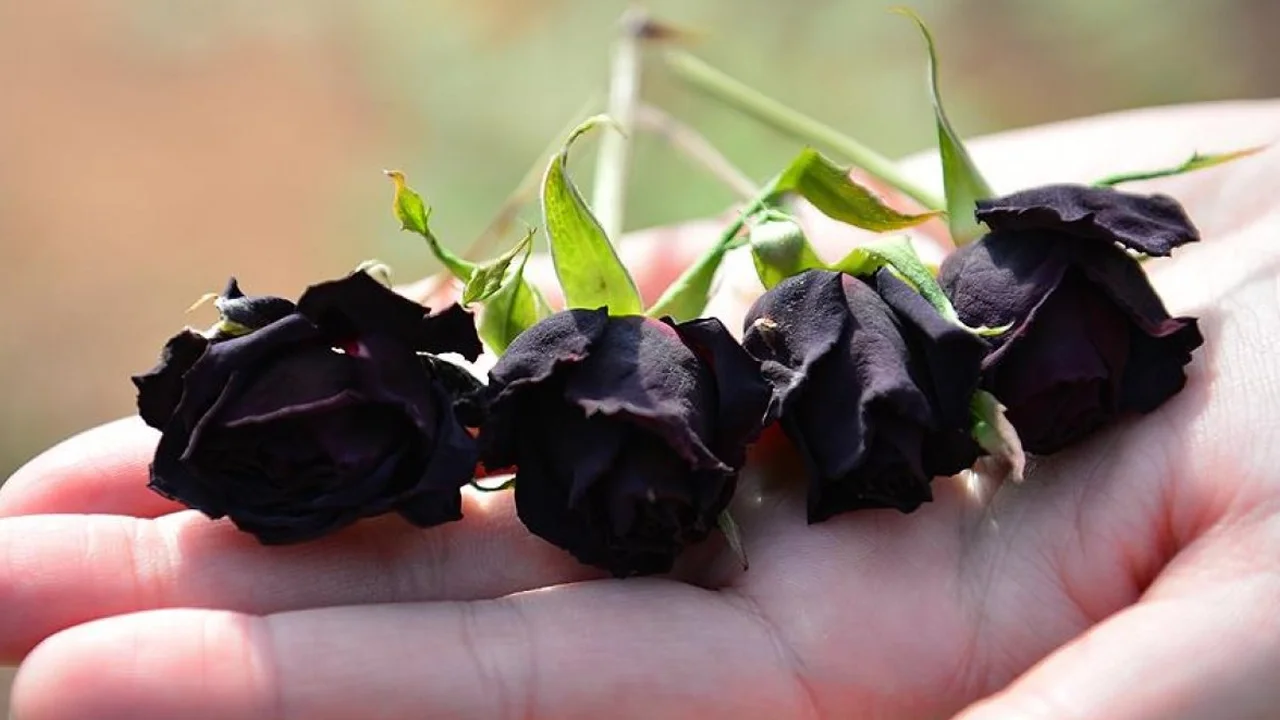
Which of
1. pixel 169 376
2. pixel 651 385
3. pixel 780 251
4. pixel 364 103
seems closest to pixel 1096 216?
pixel 780 251

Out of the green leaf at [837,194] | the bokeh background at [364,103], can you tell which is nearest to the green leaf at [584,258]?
the green leaf at [837,194]

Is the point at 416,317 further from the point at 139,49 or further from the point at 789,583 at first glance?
the point at 139,49

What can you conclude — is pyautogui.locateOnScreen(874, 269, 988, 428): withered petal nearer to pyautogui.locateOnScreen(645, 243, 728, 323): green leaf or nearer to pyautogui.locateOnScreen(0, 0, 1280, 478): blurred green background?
pyautogui.locateOnScreen(645, 243, 728, 323): green leaf

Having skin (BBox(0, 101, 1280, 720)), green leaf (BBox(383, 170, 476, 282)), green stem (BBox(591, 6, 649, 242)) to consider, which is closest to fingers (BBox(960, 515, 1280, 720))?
skin (BBox(0, 101, 1280, 720))

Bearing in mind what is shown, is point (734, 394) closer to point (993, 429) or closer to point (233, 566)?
point (993, 429)

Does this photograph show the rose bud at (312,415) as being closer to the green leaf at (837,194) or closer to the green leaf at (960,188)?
the green leaf at (837,194)
